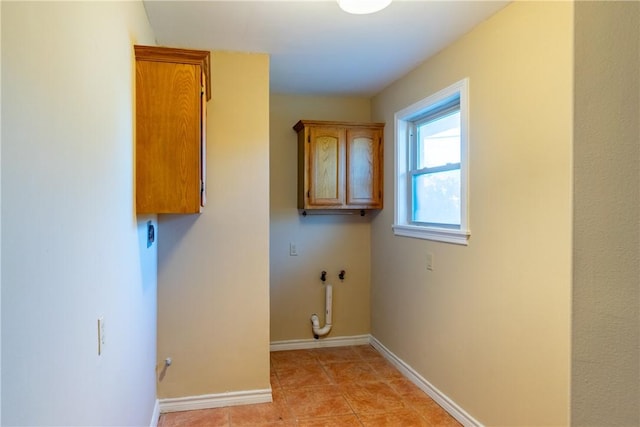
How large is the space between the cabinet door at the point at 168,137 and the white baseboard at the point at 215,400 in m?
1.48

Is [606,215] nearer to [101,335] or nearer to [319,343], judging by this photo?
[101,335]

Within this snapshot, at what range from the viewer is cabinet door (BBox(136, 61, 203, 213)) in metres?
2.08

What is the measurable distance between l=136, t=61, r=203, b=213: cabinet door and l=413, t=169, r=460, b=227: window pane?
5.83ft

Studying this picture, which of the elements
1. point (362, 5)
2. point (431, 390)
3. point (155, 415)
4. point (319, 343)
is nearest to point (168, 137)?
point (362, 5)

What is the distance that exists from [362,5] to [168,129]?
1.17 m

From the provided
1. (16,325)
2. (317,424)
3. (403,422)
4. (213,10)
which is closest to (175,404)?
(317,424)

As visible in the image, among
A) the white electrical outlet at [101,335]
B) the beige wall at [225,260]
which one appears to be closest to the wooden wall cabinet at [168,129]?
the beige wall at [225,260]

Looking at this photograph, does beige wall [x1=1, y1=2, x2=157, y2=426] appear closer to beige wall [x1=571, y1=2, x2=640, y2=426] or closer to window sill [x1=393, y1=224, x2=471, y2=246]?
beige wall [x1=571, y1=2, x2=640, y2=426]

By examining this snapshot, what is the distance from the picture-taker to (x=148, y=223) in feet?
7.82

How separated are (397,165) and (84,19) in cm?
276

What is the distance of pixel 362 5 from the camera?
2.04 meters

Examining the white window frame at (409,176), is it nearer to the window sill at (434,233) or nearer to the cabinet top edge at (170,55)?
the window sill at (434,233)

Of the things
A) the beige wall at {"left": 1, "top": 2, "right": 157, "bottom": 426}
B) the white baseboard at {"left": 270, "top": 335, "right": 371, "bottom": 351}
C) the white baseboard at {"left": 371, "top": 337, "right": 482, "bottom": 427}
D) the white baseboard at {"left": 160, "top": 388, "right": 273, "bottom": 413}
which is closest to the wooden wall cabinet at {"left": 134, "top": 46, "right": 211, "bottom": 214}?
the beige wall at {"left": 1, "top": 2, "right": 157, "bottom": 426}

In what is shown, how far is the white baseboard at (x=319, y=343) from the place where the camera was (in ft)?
13.1
